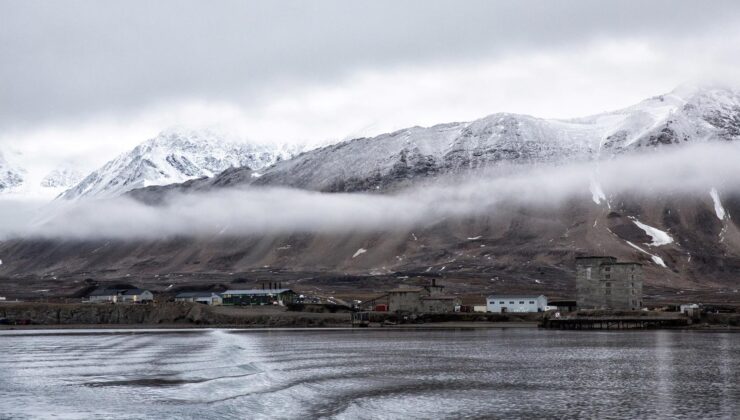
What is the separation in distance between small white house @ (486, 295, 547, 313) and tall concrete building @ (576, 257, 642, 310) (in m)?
11.3

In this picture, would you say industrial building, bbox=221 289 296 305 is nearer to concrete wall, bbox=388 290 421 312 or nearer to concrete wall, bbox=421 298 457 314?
concrete wall, bbox=388 290 421 312

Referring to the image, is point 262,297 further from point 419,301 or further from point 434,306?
point 434,306

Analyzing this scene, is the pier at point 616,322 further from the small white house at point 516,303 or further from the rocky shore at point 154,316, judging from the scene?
the rocky shore at point 154,316

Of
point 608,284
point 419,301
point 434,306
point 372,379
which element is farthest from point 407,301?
point 372,379

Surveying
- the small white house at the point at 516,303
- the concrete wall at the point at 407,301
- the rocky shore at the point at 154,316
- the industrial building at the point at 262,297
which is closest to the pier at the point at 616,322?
the small white house at the point at 516,303

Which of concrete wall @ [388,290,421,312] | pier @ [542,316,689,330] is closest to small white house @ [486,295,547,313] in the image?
concrete wall @ [388,290,421,312]

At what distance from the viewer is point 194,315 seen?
538 ft

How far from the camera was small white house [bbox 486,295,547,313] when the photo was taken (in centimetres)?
17000

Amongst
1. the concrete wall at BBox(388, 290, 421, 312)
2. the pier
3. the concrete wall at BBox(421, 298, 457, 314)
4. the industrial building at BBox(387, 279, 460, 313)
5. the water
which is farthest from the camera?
the concrete wall at BBox(421, 298, 457, 314)

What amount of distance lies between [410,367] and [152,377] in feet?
71.0

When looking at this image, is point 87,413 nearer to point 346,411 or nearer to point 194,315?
point 346,411

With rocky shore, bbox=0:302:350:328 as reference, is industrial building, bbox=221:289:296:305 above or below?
above

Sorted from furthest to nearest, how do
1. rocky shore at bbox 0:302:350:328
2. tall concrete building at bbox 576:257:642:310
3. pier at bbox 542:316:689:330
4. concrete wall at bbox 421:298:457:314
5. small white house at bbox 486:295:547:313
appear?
small white house at bbox 486:295:547:313, concrete wall at bbox 421:298:457:314, rocky shore at bbox 0:302:350:328, tall concrete building at bbox 576:257:642:310, pier at bbox 542:316:689:330

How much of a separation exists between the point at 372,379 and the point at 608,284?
103019 mm
